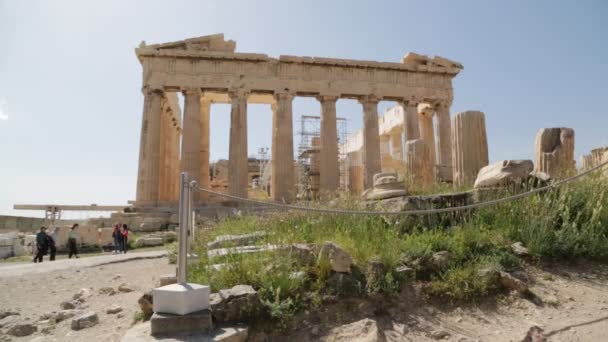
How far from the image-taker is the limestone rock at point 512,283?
4711 mm

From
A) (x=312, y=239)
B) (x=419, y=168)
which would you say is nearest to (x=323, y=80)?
(x=419, y=168)

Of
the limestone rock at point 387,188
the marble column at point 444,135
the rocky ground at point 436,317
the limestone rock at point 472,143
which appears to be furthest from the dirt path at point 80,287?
the marble column at point 444,135

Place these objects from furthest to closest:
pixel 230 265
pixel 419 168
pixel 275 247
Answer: pixel 419 168 → pixel 275 247 → pixel 230 265

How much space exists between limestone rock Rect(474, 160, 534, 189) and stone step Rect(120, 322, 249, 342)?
557 cm

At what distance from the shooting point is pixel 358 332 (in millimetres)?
3844

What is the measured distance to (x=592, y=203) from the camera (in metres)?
6.25

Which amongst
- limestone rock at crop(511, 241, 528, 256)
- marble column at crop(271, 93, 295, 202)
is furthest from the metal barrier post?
marble column at crop(271, 93, 295, 202)

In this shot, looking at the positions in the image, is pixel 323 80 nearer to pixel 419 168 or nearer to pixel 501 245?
pixel 419 168

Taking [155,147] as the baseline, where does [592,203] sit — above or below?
below

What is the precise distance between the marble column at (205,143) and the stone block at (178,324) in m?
18.1

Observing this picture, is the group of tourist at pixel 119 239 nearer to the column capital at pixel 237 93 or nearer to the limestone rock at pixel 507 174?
the column capital at pixel 237 93

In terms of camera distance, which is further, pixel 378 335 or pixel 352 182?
pixel 352 182

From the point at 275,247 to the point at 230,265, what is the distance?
0.71 meters

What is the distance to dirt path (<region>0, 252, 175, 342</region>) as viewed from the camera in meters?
4.80
